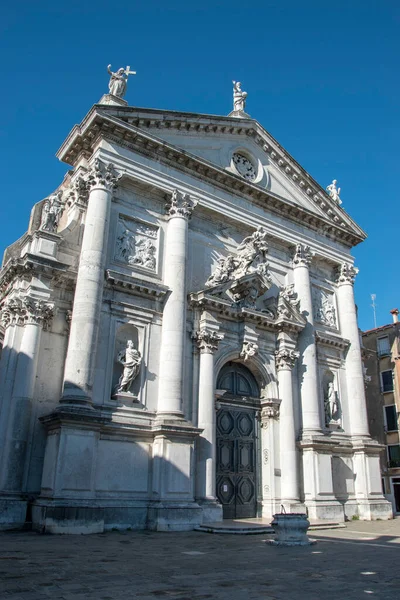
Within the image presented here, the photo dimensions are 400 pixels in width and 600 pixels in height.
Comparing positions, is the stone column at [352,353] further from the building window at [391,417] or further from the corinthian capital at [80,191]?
the corinthian capital at [80,191]

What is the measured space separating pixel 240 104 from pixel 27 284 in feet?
48.0

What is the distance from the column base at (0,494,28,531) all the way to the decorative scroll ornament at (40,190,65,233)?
8.57 metres

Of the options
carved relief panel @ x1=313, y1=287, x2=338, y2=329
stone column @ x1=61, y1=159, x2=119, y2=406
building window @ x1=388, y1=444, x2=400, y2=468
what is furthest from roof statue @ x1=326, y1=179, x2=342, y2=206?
building window @ x1=388, y1=444, x2=400, y2=468

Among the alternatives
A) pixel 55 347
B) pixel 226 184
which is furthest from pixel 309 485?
pixel 226 184

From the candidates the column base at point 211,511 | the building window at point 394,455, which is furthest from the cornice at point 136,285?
the building window at point 394,455

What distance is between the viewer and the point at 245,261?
21500 mm

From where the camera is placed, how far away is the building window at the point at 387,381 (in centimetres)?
3588

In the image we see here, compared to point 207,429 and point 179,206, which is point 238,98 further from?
point 207,429

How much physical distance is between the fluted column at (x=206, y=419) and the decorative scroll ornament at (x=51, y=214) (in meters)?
6.45

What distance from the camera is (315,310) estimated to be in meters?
24.9

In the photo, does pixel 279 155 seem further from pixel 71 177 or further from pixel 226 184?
pixel 71 177

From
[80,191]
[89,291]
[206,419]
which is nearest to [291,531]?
[206,419]

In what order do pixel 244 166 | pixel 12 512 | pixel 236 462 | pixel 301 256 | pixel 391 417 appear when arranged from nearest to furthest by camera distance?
pixel 12 512, pixel 236 462, pixel 244 166, pixel 301 256, pixel 391 417

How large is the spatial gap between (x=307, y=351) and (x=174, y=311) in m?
7.26
